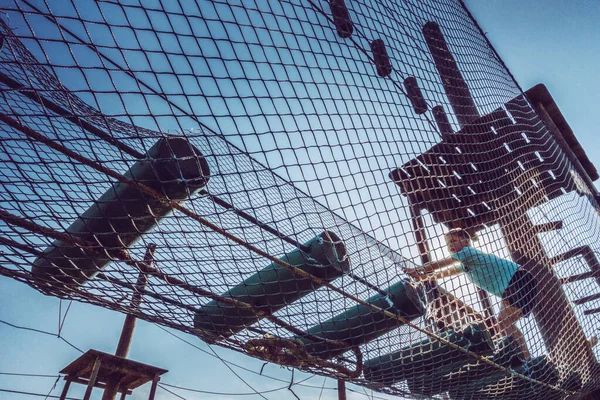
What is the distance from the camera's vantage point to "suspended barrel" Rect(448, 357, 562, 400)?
8.14 ft

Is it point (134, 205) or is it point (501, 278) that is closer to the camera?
point (134, 205)

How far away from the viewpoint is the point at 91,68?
39.9 inches

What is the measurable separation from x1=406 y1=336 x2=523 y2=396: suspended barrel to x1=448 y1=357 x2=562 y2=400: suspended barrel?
107 mm

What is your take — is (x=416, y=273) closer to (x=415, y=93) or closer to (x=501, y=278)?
(x=501, y=278)

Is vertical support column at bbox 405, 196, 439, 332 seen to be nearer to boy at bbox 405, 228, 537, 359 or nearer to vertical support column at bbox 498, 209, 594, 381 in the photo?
boy at bbox 405, 228, 537, 359

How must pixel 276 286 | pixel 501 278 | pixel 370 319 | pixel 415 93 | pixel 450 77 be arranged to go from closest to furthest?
pixel 276 286 < pixel 370 319 < pixel 501 278 < pixel 415 93 < pixel 450 77

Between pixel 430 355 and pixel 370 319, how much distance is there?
515mm

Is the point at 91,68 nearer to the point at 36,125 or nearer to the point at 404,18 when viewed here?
the point at 36,125

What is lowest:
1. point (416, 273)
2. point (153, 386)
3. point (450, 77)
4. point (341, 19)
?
point (153, 386)

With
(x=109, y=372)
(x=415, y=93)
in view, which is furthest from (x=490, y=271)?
(x=109, y=372)

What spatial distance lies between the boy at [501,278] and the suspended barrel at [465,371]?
7 cm

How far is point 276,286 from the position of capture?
183 centimetres

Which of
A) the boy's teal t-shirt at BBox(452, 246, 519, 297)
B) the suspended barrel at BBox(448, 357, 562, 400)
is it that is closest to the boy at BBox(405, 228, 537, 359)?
the boy's teal t-shirt at BBox(452, 246, 519, 297)

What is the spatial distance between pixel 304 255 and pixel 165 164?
77cm
